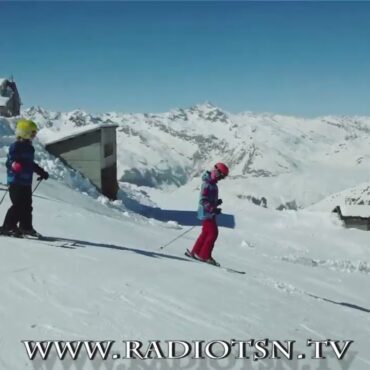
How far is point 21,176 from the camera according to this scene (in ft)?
27.1

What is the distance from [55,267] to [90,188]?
56.0 ft

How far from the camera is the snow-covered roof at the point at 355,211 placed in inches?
1568

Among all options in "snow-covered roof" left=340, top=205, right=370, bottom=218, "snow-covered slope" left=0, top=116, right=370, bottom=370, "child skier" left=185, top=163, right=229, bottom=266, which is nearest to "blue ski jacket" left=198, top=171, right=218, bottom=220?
"child skier" left=185, top=163, right=229, bottom=266

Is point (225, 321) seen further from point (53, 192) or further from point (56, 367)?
point (53, 192)

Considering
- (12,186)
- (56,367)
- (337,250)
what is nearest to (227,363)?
(56,367)

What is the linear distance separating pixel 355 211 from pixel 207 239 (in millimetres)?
32897

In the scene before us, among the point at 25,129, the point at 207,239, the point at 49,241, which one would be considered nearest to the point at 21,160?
the point at 25,129

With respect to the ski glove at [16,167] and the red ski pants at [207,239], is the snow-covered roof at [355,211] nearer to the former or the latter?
the red ski pants at [207,239]

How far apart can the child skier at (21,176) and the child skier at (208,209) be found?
118 inches

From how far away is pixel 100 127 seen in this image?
26.8 m

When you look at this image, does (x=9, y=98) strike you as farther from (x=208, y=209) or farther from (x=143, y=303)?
(x=143, y=303)

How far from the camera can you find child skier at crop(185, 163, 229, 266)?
9.53 meters

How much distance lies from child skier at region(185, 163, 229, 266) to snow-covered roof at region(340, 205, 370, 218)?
1259 inches

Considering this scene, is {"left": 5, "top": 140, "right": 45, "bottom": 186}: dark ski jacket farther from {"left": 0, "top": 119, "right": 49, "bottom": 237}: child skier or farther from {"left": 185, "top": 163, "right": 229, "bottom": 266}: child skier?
{"left": 185, "top": 163, "right": 229, "bottom": 266}: child skier
